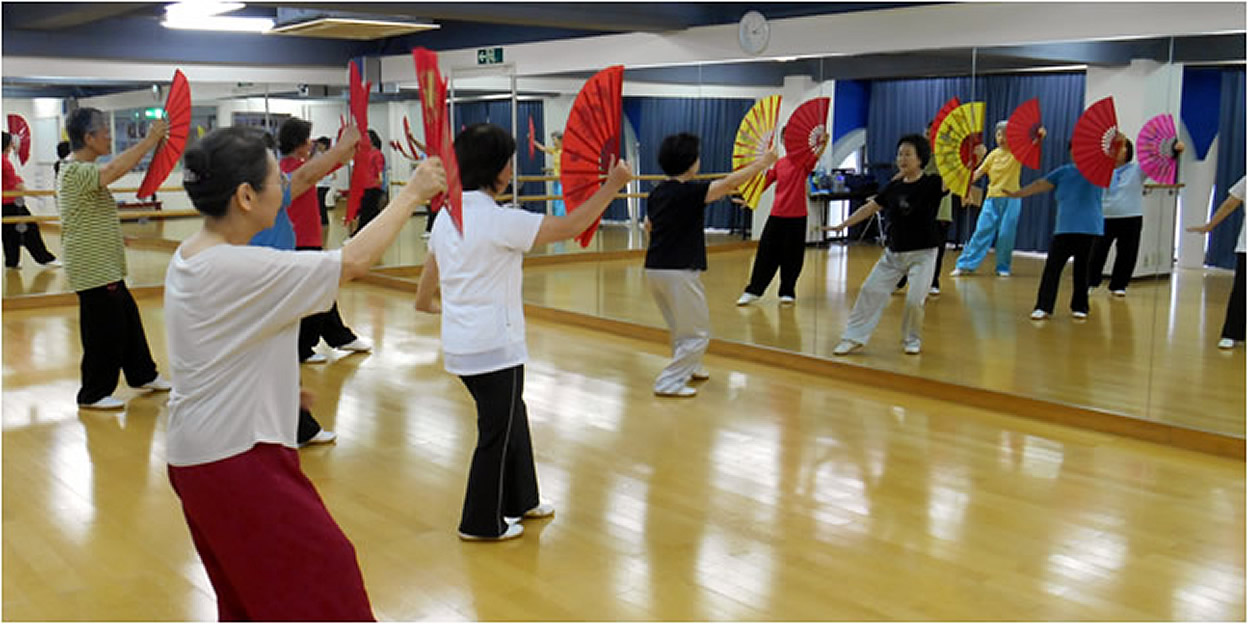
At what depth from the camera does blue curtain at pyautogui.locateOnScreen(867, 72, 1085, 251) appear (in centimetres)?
582

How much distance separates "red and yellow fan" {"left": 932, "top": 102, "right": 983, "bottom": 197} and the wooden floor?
0.70m

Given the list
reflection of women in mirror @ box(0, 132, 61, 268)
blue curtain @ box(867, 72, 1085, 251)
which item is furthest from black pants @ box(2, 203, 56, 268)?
blue curtain @ box(867, 72, 1085, 251)

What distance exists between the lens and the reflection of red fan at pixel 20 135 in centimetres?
964

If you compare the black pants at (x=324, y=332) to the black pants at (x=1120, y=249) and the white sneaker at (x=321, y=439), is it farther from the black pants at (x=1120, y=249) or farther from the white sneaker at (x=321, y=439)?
the black pants at (x=1120, y=249)

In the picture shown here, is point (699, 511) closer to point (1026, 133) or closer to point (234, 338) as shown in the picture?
point (234, 338)

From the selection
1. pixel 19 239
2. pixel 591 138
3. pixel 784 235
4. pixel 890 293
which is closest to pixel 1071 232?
pixel 890 293

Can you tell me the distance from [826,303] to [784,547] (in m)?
3.24

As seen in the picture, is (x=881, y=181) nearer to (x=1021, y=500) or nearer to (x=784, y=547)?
(x=1021, y=500)

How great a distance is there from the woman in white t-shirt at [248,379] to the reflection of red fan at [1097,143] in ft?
14.4

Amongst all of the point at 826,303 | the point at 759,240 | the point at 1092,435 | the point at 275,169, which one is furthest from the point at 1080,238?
the point at 275,169

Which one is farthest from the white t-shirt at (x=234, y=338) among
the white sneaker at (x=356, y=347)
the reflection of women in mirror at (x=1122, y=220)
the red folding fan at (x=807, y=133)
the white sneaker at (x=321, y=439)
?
the white sneaker at (x=356, y=347)

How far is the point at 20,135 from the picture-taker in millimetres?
9680

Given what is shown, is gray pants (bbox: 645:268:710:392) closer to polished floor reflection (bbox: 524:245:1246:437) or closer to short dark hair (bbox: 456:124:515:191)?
polished floor reflection (bbox: 524:245:1246:437)

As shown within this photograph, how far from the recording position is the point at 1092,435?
17.8ft
